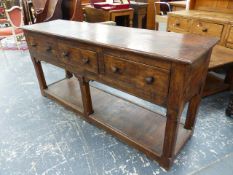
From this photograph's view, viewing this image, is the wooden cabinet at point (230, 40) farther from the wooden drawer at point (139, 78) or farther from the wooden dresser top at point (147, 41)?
the wooden drawer at point (139, 78)

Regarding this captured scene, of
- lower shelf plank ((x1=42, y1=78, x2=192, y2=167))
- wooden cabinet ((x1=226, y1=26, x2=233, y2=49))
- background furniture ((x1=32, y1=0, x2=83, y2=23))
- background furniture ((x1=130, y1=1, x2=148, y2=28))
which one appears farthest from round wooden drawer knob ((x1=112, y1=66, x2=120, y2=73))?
background furniture ((x1=130, y1=1, x2=148, y2=28))

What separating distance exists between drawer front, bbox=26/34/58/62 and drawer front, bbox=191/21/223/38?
1662 mm

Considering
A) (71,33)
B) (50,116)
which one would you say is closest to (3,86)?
(50,116)

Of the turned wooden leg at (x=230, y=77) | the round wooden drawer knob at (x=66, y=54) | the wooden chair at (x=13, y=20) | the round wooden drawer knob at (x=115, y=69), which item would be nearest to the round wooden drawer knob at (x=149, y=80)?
the round wooden drawer knob at (x=115, y=69)

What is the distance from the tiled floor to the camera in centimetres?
144

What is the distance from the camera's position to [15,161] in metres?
1.53

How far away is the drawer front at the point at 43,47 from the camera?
168 cm

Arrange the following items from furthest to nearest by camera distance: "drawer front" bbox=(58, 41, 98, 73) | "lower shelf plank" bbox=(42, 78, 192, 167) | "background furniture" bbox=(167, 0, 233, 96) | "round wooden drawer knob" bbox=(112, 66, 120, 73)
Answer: "background furniture" bbox=(167, 0, 233, 96) < "lower shelf plank" bbox=(42, 78, 192, 167) < "drawer front" bbox=(58, 41, 98, 73) < "round wooden drawer knob" bbox=(112, 66, 120, 73)

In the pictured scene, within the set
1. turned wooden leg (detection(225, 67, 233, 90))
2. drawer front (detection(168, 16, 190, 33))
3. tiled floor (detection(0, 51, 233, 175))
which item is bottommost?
tiled floor (detection(0, 51, 233, 175))

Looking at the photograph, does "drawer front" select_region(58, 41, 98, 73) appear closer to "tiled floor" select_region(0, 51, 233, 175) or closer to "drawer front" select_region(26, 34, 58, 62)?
"drawer front" select_region(26, 34, 58, 62)

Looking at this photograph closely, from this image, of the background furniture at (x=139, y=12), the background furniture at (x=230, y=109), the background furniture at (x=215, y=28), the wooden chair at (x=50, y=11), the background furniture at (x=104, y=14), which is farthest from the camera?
the background furniture at (x=139, y=12)

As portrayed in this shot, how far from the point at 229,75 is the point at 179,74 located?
5.23 ft

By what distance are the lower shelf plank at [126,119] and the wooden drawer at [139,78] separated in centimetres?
51

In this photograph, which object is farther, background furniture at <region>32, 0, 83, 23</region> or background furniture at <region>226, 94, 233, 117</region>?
background furniture at <region>32, 0, 83, 23</region>
